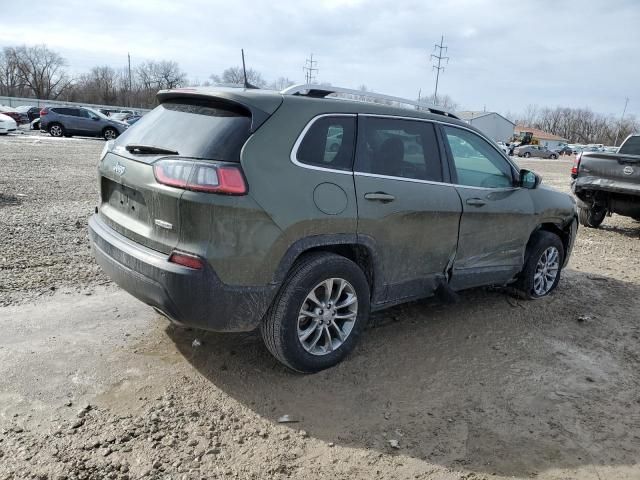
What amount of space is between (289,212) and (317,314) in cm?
76

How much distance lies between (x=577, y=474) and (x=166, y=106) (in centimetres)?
343

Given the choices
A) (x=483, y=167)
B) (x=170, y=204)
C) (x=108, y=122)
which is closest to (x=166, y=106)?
(x=170, y=204)

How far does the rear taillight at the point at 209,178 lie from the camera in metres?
3.03

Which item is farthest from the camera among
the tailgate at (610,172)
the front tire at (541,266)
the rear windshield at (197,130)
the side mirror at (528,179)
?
the tailgate at (610,172)

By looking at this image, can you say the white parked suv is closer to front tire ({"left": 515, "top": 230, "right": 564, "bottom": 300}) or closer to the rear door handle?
front tire ({"left": 515, "top": 230, "right": 564, "bottom": 300})

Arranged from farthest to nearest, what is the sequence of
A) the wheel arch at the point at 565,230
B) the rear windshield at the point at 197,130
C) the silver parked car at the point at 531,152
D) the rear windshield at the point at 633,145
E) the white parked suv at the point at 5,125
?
1. the silver parked car at the point at 531,152
2. the white parked suv at the point at 5,125
3. the rear windshield at the point at 633,145
4. the wheel arch at the point at 565,230
5. the rear windshield at the point at 197,130

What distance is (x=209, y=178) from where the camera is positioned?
9.95 feet

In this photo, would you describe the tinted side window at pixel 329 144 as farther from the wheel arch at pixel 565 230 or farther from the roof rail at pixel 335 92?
the wheel arch at pixel 565 230

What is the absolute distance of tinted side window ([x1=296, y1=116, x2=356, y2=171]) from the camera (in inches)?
134

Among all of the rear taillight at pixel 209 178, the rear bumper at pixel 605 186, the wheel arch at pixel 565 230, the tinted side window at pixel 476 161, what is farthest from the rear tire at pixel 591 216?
the rear taillight at pixel 209 178

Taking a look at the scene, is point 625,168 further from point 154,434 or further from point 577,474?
point 154,434

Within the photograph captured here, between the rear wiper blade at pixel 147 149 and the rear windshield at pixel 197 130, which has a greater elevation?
the rear windshield at pixel 197 130

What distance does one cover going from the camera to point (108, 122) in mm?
27422

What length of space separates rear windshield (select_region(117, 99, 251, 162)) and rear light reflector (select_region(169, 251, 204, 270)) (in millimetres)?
583
